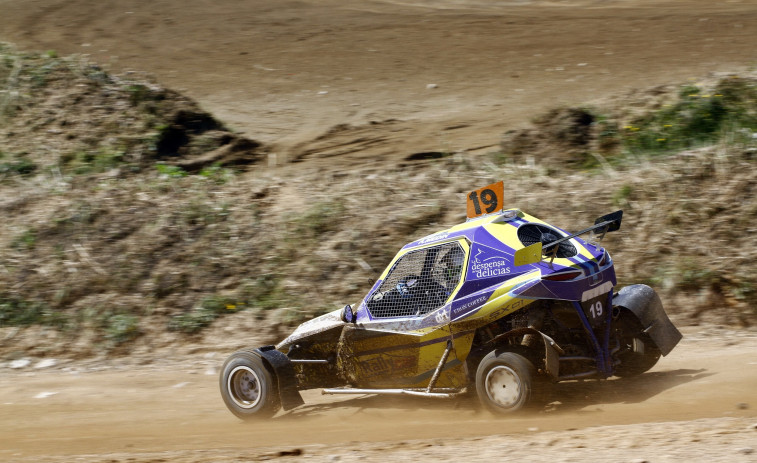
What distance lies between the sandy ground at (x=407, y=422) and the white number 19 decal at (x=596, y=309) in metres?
0.77

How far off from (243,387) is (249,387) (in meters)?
0.07

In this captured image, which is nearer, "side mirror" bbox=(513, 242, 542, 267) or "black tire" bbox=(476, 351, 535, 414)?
"black tire" bbox=(476, 351, 535, 414)

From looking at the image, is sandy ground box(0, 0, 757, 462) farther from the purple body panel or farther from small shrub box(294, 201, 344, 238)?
small shrub box(294, 201, 344, 238)

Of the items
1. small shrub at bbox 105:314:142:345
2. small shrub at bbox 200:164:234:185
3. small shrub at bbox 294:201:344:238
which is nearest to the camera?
small shrub at bbox 105:314:142:345

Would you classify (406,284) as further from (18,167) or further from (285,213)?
(18,167)

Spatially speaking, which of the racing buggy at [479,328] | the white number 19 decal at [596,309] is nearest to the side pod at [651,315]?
the racing buggy at [479,328]

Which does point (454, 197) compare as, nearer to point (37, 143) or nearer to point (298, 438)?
point (298, 438)

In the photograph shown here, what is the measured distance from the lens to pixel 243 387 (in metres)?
8.50

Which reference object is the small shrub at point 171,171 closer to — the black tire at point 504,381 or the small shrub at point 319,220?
the small shrub at point 319,220

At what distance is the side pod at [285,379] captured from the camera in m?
8.20

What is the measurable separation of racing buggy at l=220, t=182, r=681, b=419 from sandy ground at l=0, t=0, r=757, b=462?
0.30 m

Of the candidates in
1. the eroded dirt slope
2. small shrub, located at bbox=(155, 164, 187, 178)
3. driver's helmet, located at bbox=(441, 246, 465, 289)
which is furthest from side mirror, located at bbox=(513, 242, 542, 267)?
small shrub, located at bbox=(155, 164, 187, 178)

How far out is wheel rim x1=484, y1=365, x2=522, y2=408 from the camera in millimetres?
7148

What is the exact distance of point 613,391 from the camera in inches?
312
